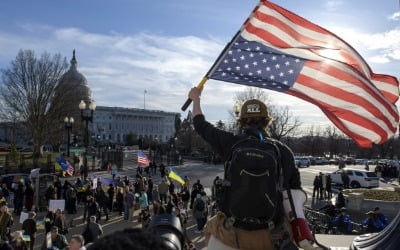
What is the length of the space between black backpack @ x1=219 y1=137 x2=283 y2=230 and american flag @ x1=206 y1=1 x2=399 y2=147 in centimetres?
197

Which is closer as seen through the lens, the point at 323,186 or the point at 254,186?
the point at 254,186

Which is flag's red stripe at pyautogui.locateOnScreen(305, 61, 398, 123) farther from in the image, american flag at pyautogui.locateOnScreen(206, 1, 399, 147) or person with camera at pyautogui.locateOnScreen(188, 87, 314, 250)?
person with camera at pyautogui.locateOnScreen(188, 87, 314, 250)

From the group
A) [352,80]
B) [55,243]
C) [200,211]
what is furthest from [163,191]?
[352,80]

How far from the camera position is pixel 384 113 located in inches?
188

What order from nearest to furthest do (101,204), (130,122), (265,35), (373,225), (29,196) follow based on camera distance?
(265,35) < (373,225) < (101,204) < (29,196) < (130,122)

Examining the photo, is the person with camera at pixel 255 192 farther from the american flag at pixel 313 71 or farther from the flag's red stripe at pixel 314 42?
the flag's red stripe at pixel 314 42

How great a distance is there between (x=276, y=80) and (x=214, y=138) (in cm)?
211

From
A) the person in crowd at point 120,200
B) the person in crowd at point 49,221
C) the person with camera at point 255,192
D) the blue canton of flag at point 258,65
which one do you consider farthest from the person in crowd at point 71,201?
the person with camera at point 255,192

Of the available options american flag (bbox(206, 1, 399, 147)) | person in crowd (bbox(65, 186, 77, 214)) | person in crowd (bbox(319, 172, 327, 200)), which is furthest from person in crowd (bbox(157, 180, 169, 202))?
american flag (bbox(206, 1, 399, 147))

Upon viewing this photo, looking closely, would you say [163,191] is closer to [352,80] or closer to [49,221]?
[49,221]

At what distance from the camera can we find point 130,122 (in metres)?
165

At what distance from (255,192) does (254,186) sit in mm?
45

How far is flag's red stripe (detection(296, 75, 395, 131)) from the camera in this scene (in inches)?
189

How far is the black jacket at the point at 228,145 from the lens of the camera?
313 centimetres
